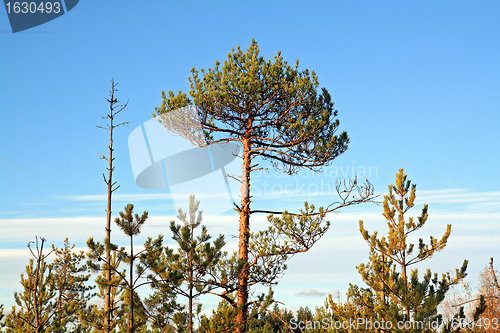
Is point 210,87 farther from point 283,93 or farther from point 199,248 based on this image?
Result: point 199,248

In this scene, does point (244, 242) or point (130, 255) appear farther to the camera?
point (244, 242)

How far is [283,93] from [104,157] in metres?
6.22

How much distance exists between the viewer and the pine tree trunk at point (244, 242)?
12.2 metres

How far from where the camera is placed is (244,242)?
13.1m

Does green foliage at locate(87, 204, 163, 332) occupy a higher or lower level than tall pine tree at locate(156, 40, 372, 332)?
lower

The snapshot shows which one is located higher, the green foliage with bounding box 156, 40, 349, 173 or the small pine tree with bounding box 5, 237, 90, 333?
the green foliage with bounding box 156, 40, 349, 173

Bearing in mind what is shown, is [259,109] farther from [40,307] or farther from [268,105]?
[40,307]

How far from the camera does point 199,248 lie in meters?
10.9

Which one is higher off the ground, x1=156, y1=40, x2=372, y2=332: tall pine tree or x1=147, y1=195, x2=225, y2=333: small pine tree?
x1=156, y1=40, x2=372, y2=332: tall pine tree

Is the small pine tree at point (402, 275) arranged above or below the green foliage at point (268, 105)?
below

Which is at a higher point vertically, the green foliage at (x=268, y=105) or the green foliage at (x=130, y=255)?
the green foliage at (x=268, y=105)

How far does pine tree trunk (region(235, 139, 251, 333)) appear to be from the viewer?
40.0 feet

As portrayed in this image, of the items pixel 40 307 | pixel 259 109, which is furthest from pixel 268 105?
pixel 40 307

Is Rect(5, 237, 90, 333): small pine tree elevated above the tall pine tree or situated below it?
below
